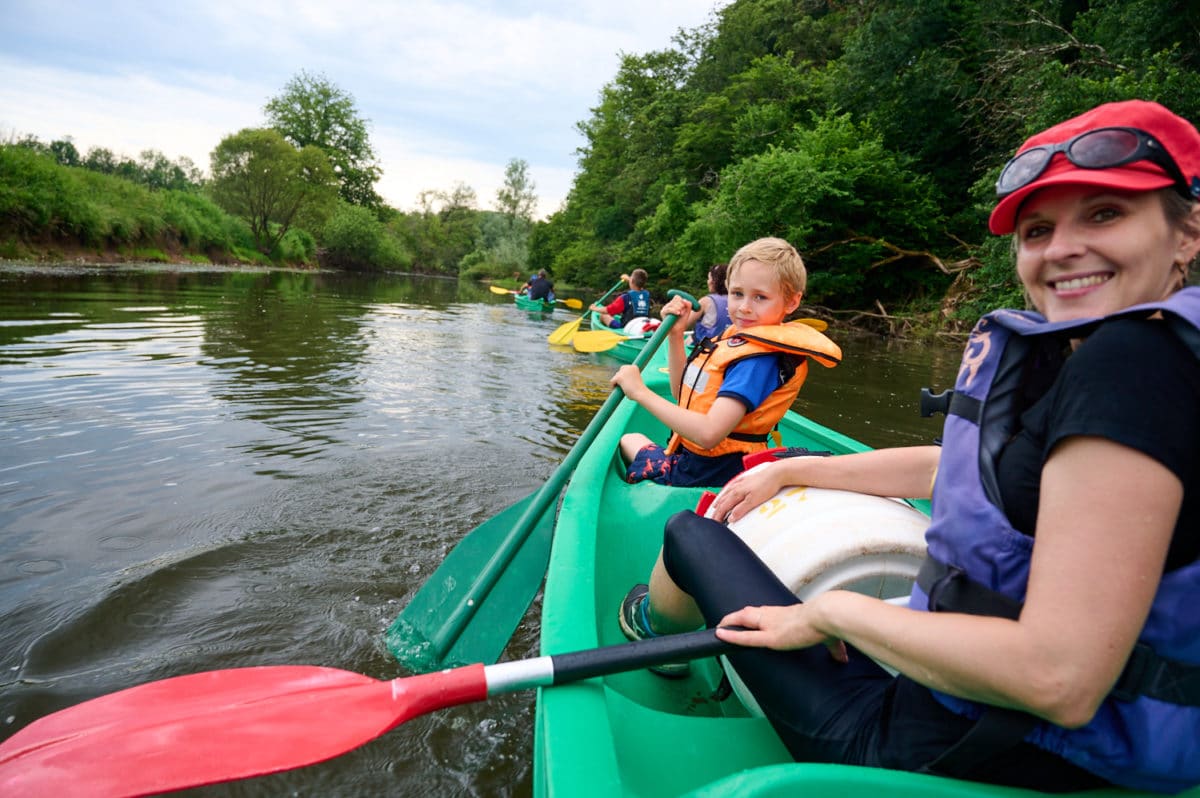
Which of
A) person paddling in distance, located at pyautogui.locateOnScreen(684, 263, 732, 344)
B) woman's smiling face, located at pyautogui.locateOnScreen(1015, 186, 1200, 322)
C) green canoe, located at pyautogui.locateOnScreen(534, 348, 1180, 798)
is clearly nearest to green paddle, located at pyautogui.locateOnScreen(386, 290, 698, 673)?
green canoe, located at pyautogui.locateOnScreen(534, 348, 1180, 798)

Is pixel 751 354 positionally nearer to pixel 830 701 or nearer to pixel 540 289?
pixel 830 701

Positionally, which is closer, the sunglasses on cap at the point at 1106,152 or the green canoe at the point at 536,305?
the sunglasses on cap at the point at 1106,152

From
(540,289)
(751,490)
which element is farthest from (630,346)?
(540,289)

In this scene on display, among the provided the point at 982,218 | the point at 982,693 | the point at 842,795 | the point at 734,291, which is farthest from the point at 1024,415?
the point at 982,218

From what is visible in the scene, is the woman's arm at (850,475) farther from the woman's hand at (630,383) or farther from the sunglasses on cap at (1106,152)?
the woman's hand at (630,383)

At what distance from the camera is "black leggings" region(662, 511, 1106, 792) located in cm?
83

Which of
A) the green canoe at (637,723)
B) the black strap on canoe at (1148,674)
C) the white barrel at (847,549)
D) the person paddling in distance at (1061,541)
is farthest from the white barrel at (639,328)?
the black strap on canoe at (1148,674)

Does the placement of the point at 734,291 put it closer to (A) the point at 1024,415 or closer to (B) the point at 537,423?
(A) the point at 1024,415

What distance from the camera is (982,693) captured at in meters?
0.73

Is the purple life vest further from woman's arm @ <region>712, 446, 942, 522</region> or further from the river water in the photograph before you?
the river water

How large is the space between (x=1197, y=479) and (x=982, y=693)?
32 cm

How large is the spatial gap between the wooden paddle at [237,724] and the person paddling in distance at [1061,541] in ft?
0.86

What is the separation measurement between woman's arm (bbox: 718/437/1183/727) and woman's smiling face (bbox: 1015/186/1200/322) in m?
0.26

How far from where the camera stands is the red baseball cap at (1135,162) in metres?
0.73
